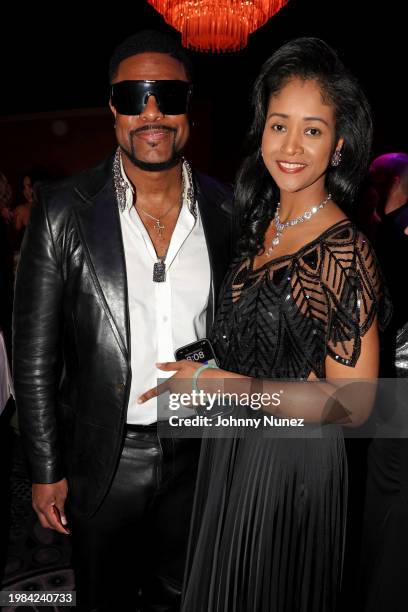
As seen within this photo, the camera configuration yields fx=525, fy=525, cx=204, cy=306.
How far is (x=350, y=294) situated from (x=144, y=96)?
0.95 m

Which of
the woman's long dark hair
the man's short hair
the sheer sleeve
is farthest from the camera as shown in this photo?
the man's short hair

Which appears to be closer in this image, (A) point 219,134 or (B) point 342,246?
(B) point 342,246

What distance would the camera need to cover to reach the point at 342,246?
147 centimetres

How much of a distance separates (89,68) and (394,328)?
217 inches

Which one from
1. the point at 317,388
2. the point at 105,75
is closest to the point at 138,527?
the point at 317,388

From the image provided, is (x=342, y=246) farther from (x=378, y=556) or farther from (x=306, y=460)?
(x=378, y=556)

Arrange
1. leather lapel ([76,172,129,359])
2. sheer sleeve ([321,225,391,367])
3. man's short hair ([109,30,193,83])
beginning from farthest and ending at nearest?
man's short hair ([109,30,193,83])
leather lapel ([76,172,129,359])
sheer sleeve ([321,225,391,367])

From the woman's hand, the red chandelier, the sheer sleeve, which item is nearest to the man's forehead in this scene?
the sheer sleeve

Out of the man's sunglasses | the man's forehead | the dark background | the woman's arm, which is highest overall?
the dark background

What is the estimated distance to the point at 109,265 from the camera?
166 cm

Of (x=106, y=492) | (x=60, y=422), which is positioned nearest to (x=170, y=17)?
(x=60, y=422)

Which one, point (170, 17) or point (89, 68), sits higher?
point (89, 68)

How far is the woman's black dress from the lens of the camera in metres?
1.49

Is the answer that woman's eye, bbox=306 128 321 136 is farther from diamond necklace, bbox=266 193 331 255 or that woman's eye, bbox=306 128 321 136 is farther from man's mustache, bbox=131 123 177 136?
man's mustache, bbox=131 123 177 136
